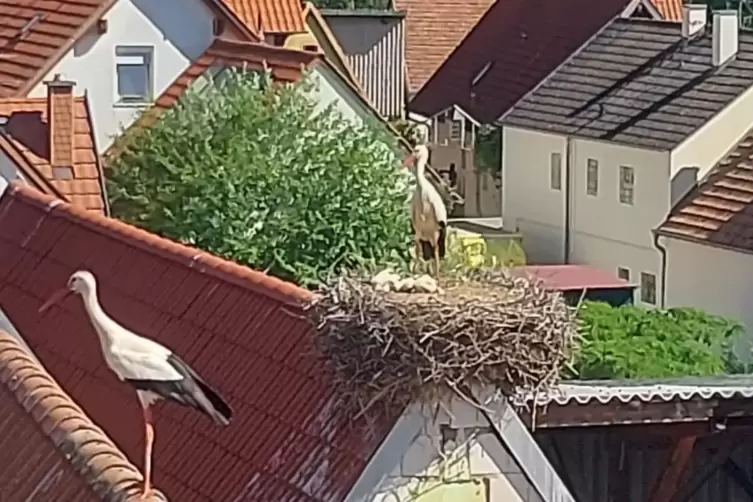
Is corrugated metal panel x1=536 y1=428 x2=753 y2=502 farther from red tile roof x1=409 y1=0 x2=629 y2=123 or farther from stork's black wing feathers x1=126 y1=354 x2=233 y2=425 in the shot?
red tile roof x1=409 y1=0 x2=629 y2=123

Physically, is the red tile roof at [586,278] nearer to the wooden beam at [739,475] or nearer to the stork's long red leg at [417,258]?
the wooden beam at [739,475]

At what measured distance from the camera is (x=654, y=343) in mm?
18938

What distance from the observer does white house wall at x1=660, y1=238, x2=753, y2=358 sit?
22500 mm

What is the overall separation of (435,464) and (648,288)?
60.2ft

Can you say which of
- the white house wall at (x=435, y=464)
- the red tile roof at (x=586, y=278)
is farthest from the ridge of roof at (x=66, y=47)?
the white house wall at (x=435, y=464)

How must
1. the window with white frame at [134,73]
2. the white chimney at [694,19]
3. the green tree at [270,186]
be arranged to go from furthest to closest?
the white chimney at [694,19], the window with white frame at [134,73], the green tree at [270,186]

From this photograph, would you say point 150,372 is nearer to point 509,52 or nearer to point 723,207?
point 723,207

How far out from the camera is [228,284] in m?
9.54

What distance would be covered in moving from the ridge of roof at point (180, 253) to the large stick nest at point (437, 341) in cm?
125

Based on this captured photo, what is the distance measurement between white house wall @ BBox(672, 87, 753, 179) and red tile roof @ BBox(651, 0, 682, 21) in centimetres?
792

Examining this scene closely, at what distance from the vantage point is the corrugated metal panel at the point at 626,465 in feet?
34.3

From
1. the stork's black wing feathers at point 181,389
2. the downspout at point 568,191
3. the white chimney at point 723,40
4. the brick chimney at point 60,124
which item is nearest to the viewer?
the stork's black wing feathers at point 181,389

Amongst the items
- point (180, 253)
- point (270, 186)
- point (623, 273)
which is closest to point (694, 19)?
point (623, 273)

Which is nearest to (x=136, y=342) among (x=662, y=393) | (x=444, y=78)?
(x=662, y=393)
